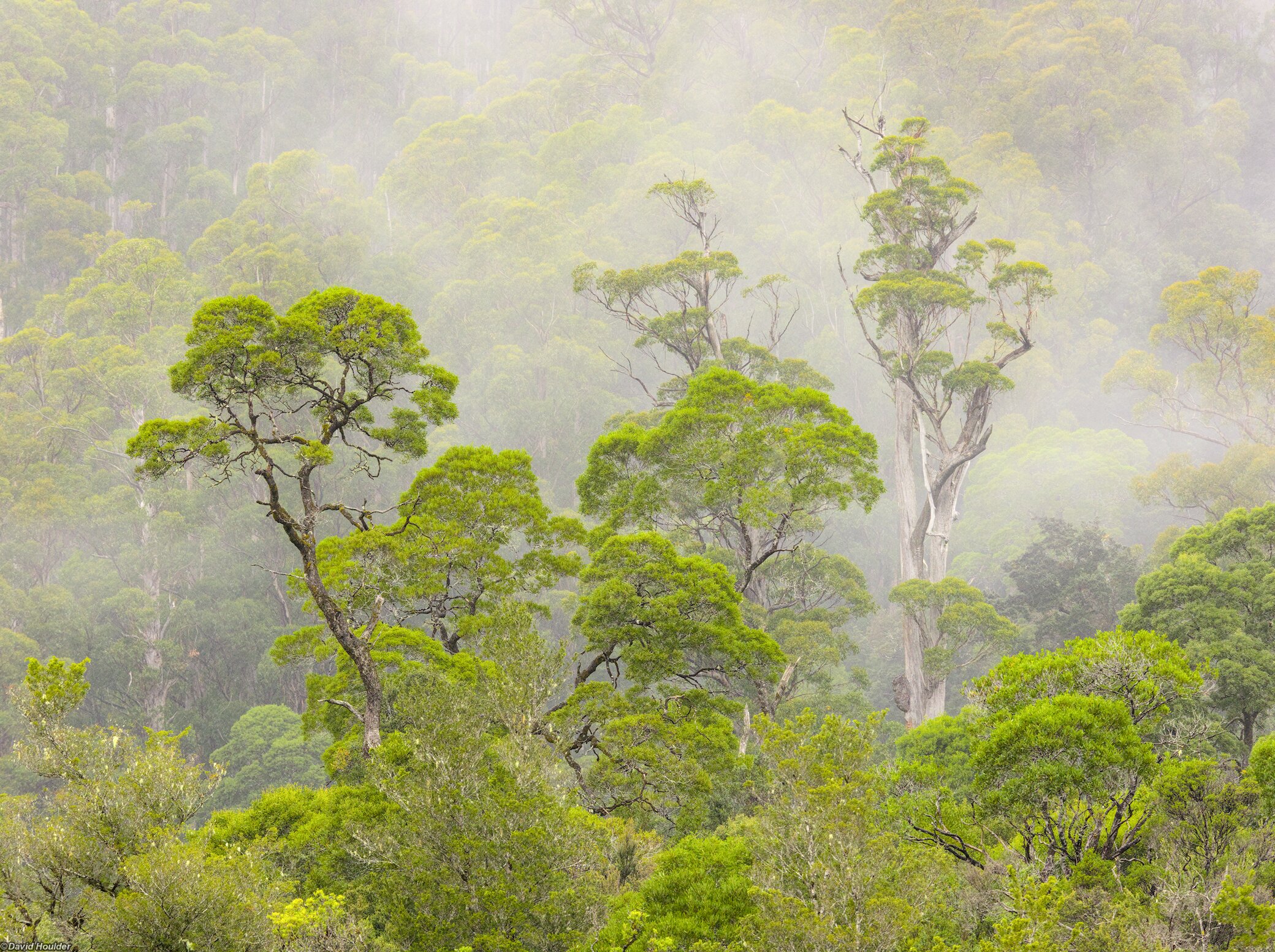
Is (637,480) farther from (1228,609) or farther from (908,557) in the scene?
(908,557)

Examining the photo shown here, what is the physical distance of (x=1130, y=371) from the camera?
43.1 metres

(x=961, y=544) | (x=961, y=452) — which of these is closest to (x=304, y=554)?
(x=961, y=452)

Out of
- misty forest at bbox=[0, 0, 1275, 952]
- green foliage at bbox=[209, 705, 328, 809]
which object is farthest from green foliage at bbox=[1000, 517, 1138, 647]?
green foliage at bbox=[209, 705, 328, 809]

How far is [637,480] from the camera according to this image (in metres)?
21.0

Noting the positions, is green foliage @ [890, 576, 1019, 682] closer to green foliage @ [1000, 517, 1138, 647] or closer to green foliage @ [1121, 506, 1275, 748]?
green foliage @ [1000, 517, 1138, 647]

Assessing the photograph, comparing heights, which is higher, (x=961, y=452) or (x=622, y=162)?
(x=622, y=162)

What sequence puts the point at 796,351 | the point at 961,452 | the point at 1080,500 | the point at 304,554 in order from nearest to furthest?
the point at 304,554 < the point at 961,452 < the point at 1080,500 < the point at 796,351

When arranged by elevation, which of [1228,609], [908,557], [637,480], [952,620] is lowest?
[1228,609]

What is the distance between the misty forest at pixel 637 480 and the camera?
37.4 feet

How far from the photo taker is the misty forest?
11414 millimetres

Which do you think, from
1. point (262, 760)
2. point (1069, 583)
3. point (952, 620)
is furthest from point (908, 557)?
point (262, 760)

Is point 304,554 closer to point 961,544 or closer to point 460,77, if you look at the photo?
point 961,544

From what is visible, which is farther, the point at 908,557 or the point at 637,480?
the point at 908,557

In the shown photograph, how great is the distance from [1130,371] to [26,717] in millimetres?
44536
